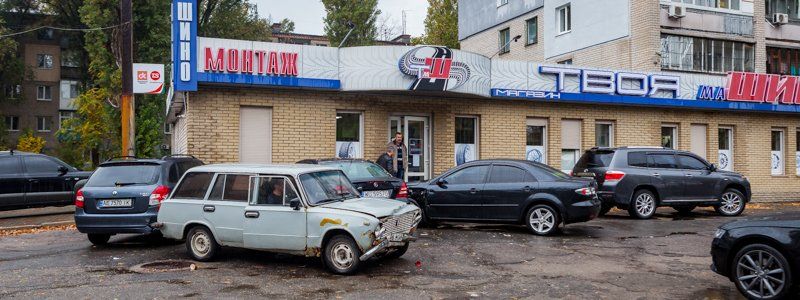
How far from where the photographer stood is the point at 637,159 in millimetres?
14633

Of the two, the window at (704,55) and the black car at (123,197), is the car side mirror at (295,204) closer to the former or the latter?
the black car at (123,197)

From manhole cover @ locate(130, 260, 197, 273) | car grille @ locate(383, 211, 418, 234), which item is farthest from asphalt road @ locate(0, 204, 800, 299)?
car grille @ locate(383, 211, 418, 234)

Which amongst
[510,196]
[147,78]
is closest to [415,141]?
[510,196]

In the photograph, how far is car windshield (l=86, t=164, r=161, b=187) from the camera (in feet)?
32.7

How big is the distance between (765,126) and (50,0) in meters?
41.7

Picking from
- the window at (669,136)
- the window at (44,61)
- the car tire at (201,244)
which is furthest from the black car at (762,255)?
the window at (44,61)

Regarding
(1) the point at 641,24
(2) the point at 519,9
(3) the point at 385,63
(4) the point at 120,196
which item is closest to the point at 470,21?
(2) the point at 519,9

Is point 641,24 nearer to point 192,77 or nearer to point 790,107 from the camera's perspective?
point 790,107

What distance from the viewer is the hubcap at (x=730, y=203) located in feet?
50.7

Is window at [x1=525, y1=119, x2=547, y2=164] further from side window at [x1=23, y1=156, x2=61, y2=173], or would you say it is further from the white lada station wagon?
side window at [x1=23, y1=156, x2=61, y2=173]

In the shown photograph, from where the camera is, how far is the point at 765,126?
75.2ft

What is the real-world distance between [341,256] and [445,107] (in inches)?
409

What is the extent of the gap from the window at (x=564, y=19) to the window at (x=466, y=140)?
1303 centimetres

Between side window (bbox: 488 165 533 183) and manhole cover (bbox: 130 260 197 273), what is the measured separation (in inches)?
226
